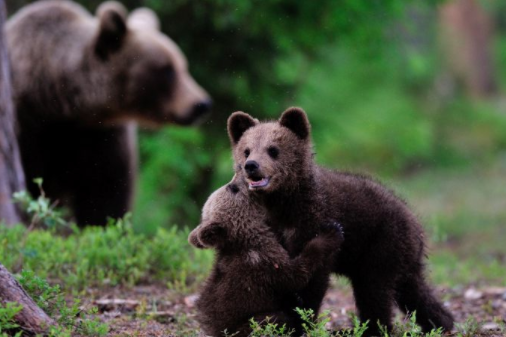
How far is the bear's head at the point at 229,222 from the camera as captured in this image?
4.91 meters

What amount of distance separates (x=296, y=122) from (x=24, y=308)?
2.08 meters

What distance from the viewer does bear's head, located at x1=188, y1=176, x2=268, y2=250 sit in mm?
4910

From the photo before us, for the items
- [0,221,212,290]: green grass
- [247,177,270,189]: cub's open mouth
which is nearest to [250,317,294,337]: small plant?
[247,177,270,189]: cub's open mouth

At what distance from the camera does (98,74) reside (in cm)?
948

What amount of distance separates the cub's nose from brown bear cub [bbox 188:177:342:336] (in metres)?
0.19

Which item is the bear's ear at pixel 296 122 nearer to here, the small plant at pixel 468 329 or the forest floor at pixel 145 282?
the forest floor at pixel 145 282

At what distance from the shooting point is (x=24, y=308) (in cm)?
436

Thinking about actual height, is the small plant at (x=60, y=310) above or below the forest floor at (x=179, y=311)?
above

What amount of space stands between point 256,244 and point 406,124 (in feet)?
59.0

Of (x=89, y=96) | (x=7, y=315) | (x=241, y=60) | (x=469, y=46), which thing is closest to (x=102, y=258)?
(x=7, y=315)

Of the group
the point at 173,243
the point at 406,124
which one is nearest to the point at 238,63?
the point at 173,243

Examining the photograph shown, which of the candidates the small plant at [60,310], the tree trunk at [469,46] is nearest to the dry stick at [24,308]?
the small plant at [60,310]

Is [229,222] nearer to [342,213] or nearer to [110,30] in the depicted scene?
[342,213]

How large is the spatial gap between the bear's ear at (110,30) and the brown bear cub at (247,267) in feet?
15.6
